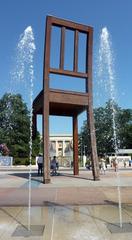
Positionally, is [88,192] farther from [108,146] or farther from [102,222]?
[108,146]

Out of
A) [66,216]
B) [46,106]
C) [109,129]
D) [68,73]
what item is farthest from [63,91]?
[109,129]

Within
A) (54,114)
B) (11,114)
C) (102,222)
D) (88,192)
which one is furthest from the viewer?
(11,114)

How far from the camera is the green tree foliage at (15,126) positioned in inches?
2490

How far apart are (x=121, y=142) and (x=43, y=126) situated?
70.0 meters

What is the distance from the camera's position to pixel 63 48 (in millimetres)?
16156

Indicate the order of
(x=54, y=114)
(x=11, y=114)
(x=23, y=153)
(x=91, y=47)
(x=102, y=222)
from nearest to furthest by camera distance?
(x=102, y=222), (x=91, y=47), (x=54, y=114), (x=23, y=153), (x=11, y=114)

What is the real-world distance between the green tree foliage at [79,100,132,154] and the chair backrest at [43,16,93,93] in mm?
59589

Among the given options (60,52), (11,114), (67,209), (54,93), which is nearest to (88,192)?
(67,209)

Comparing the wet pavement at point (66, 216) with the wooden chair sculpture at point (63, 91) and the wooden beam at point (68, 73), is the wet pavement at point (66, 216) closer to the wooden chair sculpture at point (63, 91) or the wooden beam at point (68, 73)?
the wooden chair sculpture at point (63, 91)

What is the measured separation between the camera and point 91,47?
56.0 feet

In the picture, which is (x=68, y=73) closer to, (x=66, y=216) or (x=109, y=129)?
Result: (x=66, y=216)

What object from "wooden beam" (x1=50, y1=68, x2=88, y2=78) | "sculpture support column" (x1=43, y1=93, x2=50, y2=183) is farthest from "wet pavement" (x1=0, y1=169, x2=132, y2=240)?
"wooden beam" (x1=50, y1=68, x2=88, y2=78)

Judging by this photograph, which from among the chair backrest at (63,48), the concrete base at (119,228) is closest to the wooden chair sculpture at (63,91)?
the chair backrest at (63,48)

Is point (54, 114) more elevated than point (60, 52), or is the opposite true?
point (60, 52)
